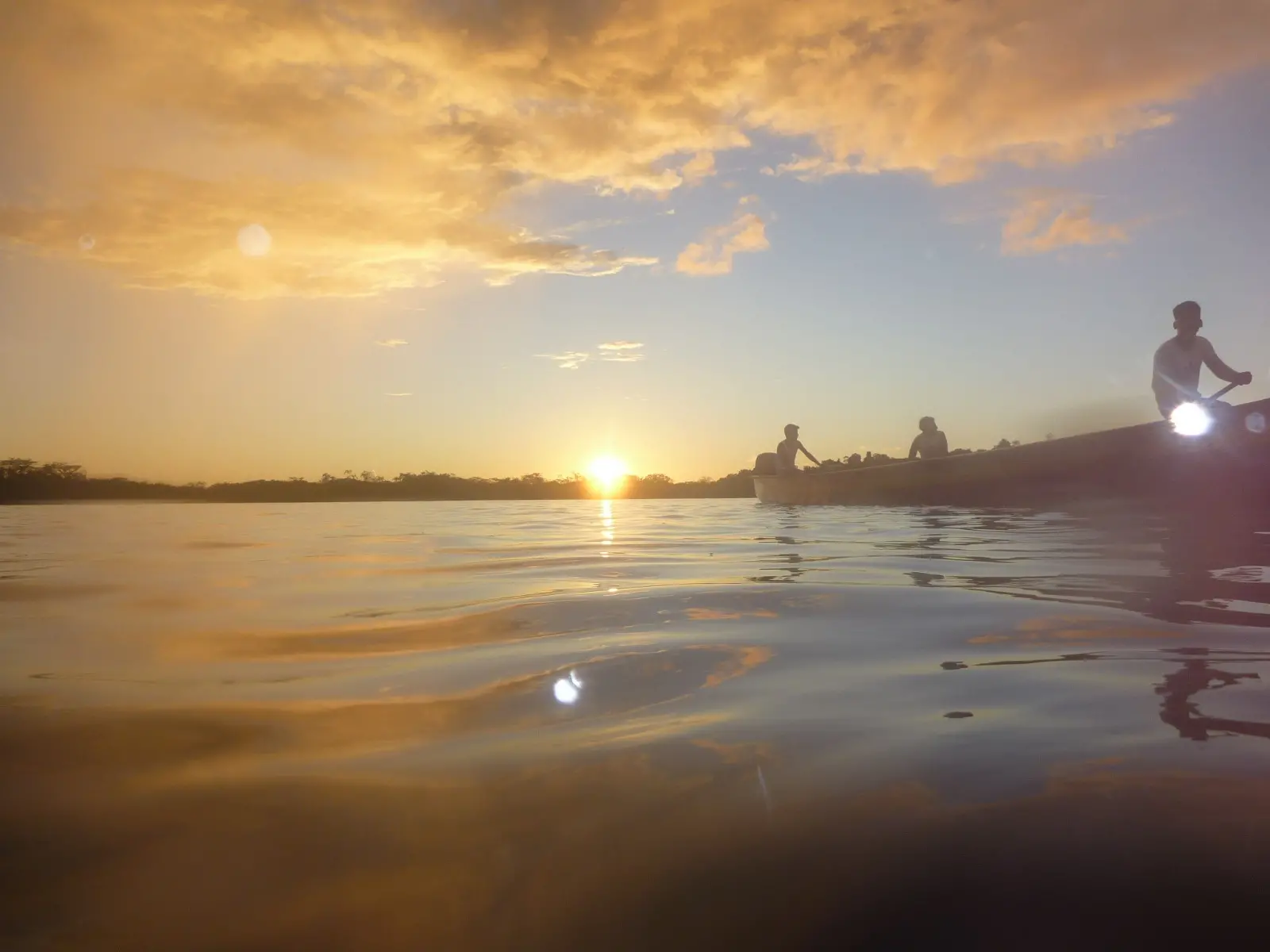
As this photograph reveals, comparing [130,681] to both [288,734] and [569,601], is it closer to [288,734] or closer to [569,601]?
[288,734]

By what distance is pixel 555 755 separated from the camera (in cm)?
162

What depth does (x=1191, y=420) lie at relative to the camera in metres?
7.91

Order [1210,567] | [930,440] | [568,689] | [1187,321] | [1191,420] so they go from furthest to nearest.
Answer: [930,440]
[1187,321]
[1191,420]
[1210,567]
[568,689]

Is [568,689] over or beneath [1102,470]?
beneath

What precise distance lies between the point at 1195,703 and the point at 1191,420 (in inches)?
298

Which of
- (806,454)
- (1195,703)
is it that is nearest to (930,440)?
(806,454)

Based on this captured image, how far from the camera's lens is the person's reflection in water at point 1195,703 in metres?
1.61

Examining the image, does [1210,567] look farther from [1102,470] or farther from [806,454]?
[806,454]

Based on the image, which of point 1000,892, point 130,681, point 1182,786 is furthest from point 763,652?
point 130,681

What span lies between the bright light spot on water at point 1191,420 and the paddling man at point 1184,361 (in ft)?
1.49

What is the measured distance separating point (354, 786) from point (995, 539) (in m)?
6.63

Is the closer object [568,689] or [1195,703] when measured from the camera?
[1195,703]

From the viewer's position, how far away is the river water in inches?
40.0

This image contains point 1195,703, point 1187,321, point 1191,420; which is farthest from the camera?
point 1187,321
